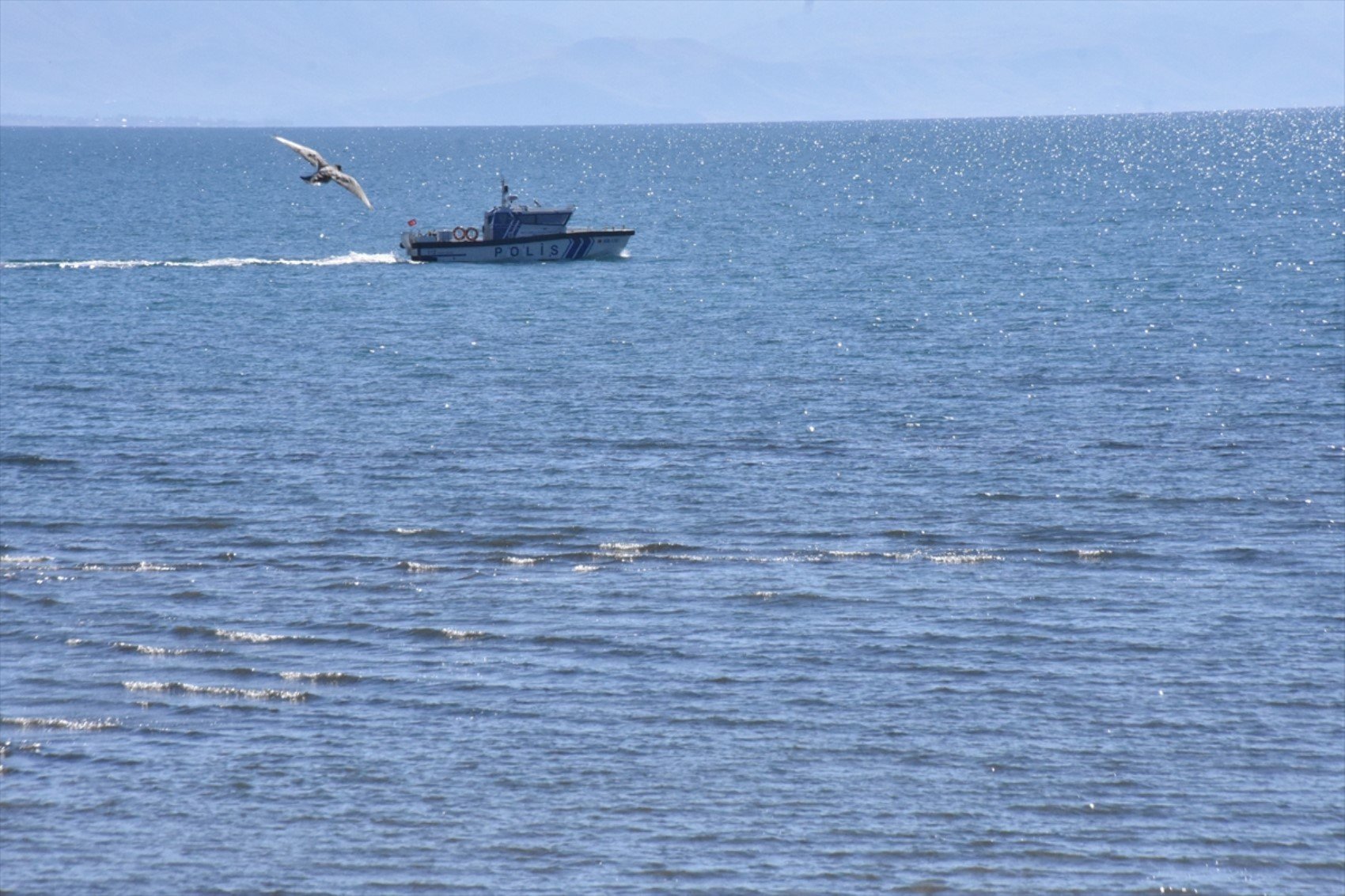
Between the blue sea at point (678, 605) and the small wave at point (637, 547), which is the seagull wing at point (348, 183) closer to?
the blue sea at point (678, 605)

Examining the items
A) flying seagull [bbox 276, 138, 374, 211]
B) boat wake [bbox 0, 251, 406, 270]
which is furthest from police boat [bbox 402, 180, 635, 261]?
flying seagull [bbox 276, 138, 374, 211]

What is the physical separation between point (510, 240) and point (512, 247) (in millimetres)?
467

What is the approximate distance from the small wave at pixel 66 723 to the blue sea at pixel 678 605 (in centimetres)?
7

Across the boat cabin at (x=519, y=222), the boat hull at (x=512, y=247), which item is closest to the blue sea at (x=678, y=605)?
the boat hull at (x=512, y=247)

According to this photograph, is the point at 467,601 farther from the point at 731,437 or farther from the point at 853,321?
the point at 853,321

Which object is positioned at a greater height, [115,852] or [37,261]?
[37,261]

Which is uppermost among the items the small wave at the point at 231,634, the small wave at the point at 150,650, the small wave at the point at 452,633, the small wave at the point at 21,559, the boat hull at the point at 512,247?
the boat hull at the point at 512,247

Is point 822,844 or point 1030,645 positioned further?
point 1030,645

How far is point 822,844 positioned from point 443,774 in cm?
536

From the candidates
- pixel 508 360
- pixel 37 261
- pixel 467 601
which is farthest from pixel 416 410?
pixel 37 261

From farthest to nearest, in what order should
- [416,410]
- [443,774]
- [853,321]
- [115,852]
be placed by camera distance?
[853,321] → [416,410] → [443,774] → [115,852]

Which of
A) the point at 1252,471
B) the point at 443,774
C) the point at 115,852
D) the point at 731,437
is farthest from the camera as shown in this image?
the point at 731,437

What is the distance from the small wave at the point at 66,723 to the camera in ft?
79.0

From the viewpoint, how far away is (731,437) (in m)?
43.4
